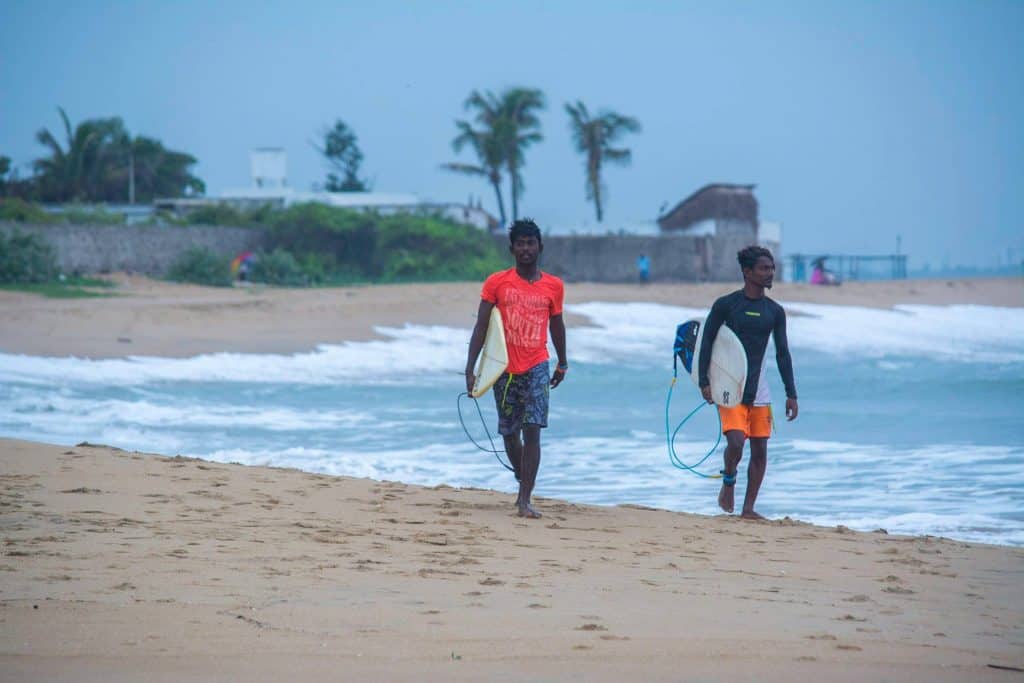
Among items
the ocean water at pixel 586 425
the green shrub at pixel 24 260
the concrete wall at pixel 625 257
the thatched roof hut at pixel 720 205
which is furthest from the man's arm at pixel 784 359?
the thatched roof hut at pixel 720 205

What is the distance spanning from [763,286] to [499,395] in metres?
1.69

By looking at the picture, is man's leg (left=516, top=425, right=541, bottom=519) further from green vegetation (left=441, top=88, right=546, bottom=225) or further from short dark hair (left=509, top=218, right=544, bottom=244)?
green vegetation (left=441, top=88, right=546, bottom=225)

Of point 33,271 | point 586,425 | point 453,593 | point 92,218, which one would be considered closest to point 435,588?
point 453,593

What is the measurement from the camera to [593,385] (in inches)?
757

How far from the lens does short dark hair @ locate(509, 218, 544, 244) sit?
6.75 meters

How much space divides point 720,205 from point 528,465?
43.9 m

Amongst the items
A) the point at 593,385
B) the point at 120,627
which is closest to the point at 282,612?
the point at 120,627

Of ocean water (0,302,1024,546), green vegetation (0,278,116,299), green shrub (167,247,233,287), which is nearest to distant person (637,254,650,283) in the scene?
green shrub (167,247,233,287)

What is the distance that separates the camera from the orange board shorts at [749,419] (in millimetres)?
7312

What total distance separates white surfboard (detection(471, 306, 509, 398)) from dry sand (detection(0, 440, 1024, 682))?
0.71 metres

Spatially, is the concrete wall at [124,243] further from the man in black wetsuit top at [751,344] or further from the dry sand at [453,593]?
the dry sand at [453,593]

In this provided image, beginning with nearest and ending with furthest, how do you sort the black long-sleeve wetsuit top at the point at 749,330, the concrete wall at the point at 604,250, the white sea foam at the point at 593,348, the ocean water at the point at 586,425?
the black long-sleeve wetsuit top at the point at 749,330 → the ocean water at the point at 586,425 → the white sea foam at the point at 593,348 → the concrete wall at the point at 604,250

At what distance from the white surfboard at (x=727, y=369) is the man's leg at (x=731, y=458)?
6.9 inches

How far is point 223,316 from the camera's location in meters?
23.7
